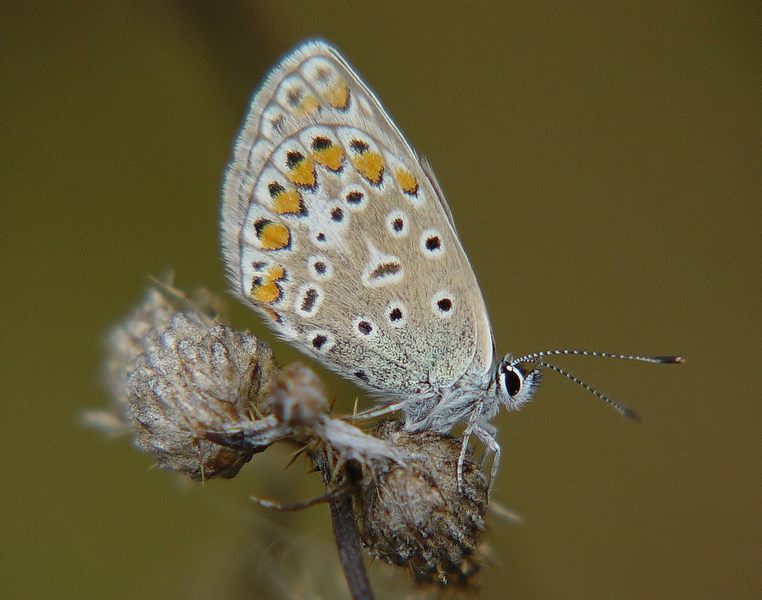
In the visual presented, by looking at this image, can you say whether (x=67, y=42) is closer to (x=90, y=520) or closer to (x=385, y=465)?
(x=90, y=520)

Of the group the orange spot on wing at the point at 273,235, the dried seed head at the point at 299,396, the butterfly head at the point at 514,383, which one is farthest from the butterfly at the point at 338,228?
the dried seed head at the point at 299,396

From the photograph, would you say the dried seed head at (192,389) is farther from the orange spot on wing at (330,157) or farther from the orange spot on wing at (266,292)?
the orange spot on wing at (330,157)

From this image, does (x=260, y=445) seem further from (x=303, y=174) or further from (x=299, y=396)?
(x=303, y=174)

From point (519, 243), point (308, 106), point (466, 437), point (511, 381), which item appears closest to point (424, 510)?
point (466, 437)

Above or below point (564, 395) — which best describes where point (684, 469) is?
below

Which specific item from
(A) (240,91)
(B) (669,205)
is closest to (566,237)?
(B) (669,205)
